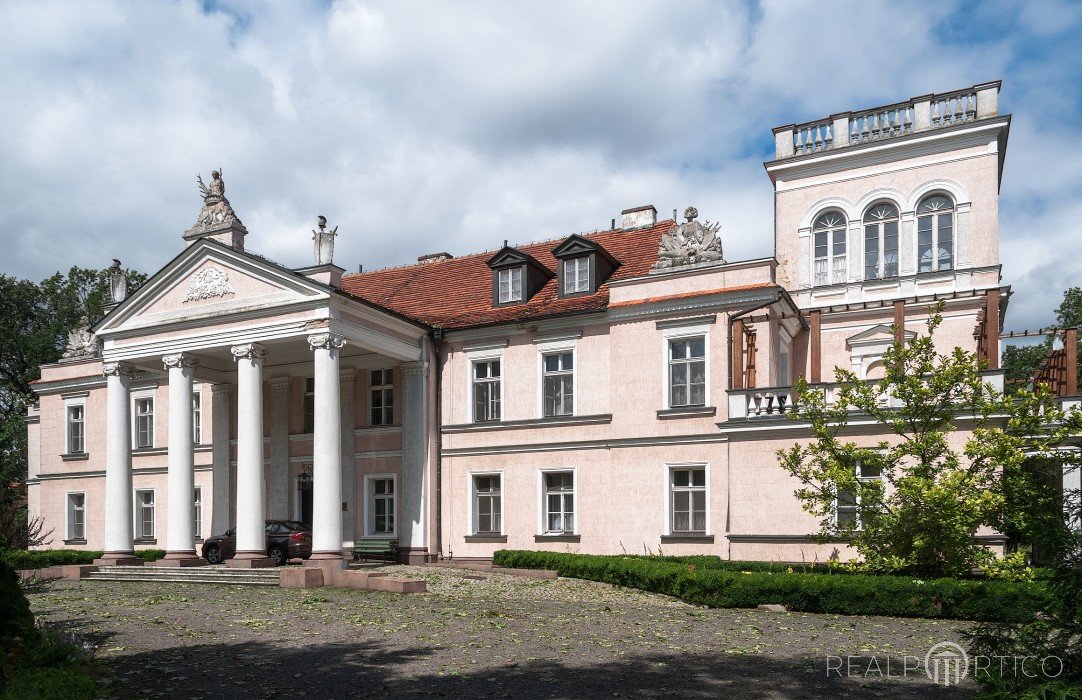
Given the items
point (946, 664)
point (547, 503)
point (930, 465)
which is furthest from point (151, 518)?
point (946, 664)

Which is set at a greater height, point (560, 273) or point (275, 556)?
point (560, 273)

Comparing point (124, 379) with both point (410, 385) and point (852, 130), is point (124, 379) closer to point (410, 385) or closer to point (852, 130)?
point (410, 385)

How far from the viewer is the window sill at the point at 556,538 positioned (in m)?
24.3

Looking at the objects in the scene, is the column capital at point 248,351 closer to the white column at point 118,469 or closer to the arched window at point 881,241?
the white column at point 118,469

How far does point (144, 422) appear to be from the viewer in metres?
32.0

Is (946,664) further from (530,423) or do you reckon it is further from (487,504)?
(487,504)

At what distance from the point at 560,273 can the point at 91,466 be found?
19.1m

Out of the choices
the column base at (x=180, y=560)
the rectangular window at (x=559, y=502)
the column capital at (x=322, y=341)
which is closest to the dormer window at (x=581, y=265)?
the rectangular window at (x=559, y=502)

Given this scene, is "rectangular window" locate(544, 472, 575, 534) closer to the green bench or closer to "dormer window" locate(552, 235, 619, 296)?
the green bench

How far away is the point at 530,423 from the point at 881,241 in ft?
36.1

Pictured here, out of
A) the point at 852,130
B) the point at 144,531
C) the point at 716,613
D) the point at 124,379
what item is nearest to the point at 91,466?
the point at 144,531

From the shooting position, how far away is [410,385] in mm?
26703

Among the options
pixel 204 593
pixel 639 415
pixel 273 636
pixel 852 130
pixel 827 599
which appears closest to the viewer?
pixel 273 636

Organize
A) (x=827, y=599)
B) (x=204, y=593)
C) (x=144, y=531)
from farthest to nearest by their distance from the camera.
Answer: (x=144, y=531)
(x=204, y=593)
(x=827, y=599)
